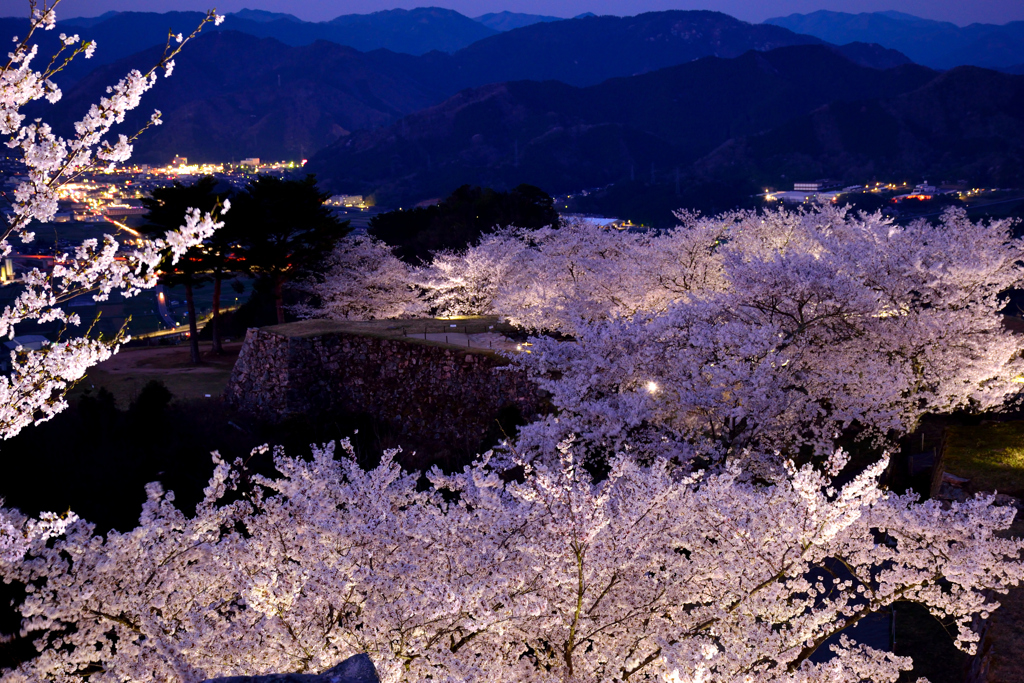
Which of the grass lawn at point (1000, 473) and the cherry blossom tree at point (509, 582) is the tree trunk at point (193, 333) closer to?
the cherry blossom tree at point (509, 582)

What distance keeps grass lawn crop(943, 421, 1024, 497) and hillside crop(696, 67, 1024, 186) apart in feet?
305

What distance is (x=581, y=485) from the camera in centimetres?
761

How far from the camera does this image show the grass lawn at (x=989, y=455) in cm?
1370

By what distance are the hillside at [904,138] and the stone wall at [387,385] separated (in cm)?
9350

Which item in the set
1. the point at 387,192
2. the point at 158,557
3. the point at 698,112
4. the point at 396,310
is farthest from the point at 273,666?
the point at 698,112

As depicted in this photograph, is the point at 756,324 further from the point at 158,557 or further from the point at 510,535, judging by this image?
the point at 158,557

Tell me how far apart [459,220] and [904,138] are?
95.0 m

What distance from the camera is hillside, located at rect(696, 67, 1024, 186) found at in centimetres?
9950

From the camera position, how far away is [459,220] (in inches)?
1512

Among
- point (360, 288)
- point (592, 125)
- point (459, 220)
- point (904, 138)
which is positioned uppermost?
point (592, 125)

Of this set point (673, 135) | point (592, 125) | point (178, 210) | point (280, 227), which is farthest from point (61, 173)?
point (673, 135)

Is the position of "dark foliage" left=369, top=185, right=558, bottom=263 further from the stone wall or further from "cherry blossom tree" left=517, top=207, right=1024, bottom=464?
"cherry blossom tree" left=517, top=207, right=1024, bottom=464

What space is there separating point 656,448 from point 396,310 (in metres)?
21.2

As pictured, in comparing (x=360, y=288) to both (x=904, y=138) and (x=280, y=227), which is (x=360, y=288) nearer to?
(x=280, y=227)
